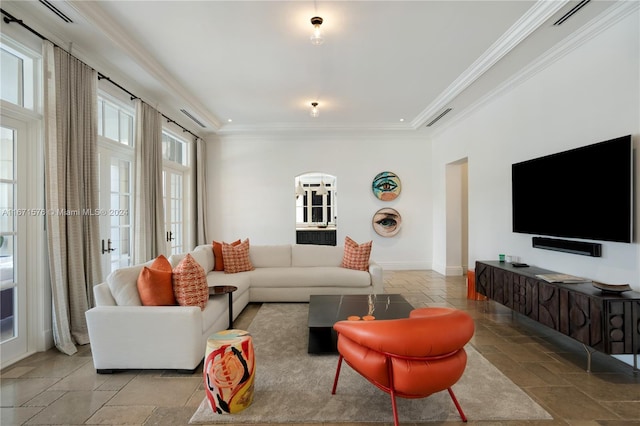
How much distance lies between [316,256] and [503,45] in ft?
12.0

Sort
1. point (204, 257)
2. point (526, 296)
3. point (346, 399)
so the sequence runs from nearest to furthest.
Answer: point (346, 399) → point (526, 296) → point (204, 257)

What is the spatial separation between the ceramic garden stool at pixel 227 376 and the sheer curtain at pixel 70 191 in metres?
1.84

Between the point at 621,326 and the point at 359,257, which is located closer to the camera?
the point at 621,326

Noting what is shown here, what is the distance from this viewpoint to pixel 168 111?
5508 millimetres

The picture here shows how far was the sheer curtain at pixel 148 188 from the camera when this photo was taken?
4.35 m

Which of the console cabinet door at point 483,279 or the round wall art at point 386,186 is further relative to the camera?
the round wall art at point 386,186

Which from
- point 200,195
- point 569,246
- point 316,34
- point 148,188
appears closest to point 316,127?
point 200,195

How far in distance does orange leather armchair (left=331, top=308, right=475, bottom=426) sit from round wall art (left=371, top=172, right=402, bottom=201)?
5450 millimetres

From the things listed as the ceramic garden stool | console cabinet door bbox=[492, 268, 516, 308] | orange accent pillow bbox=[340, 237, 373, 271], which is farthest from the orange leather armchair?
orange accent pillow bbox=[340, 237, 373, 271]

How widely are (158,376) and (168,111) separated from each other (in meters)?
4.41

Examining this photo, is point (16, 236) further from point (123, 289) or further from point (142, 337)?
point (142, 337)

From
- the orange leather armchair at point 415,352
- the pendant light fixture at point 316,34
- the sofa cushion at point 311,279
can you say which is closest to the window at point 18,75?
the pendant light fixture at point 316,34

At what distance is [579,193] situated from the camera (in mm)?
3180

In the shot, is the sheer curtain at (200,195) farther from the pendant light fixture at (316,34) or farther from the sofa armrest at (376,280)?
the pendant light fixture at (316,34)
